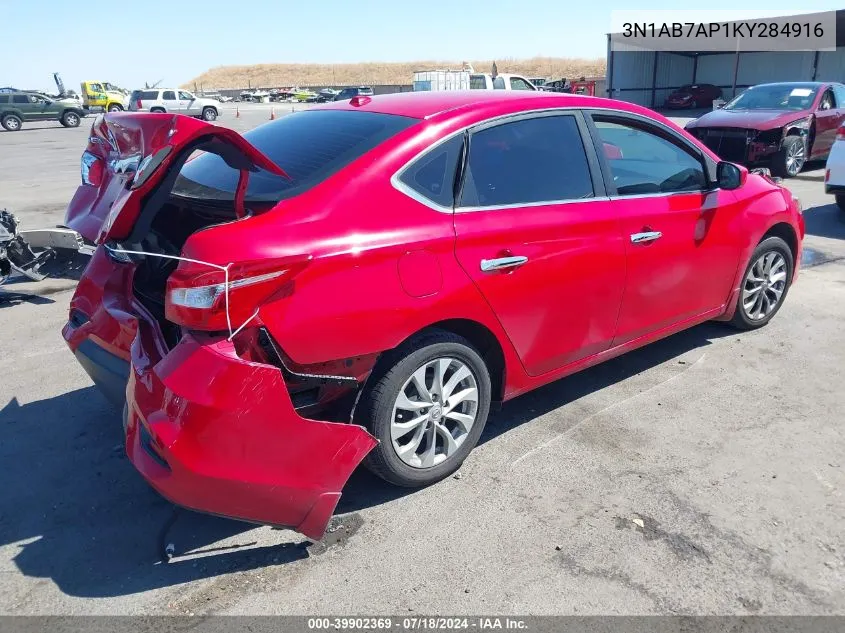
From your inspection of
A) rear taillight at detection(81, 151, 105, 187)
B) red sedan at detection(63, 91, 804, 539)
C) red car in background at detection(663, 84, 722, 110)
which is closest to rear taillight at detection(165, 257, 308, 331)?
red sedan at detection(63, 91, 804, 539)

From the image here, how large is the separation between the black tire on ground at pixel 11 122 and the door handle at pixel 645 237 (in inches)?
1367

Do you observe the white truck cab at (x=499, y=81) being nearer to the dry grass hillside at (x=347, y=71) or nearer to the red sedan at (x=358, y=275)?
the red sedan at (x=358, y=275)

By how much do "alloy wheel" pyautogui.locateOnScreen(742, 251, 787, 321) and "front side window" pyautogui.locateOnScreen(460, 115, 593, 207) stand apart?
2010 mm

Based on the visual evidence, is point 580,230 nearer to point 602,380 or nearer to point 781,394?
point 602,380

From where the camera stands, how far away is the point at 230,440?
2514mm

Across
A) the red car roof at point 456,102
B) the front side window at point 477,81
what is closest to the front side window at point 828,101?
the red car roof at point 456,102

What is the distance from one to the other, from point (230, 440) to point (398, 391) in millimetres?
766

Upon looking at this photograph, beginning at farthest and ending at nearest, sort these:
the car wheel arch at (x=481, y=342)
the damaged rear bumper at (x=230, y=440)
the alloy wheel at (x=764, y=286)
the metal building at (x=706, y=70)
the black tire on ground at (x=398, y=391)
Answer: the metal building at (x=706, y=70)
the alloy wheel at (x=764, y=286)
the car wheel arch at (x=481, y=342)
the black tire on ground at (x=398, y=391)
the damaged rear bumper at (x=230, y=440)

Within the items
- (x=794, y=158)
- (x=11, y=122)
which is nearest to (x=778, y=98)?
(x=794, y=158)

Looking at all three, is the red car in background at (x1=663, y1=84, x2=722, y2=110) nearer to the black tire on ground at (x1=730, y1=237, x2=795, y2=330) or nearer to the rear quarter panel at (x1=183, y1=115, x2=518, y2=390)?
the black tire on ground at (x1=730, y1=237, x2=795, y2=330)

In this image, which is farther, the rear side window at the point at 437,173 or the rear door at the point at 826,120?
the rear door at the point at 826,120

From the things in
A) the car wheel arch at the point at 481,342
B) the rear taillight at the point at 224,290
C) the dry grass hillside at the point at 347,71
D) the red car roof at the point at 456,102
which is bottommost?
the car wheel arch at the point at 481,342

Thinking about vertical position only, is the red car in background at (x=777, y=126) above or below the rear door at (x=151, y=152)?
below

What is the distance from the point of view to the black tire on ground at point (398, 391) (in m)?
2.94
